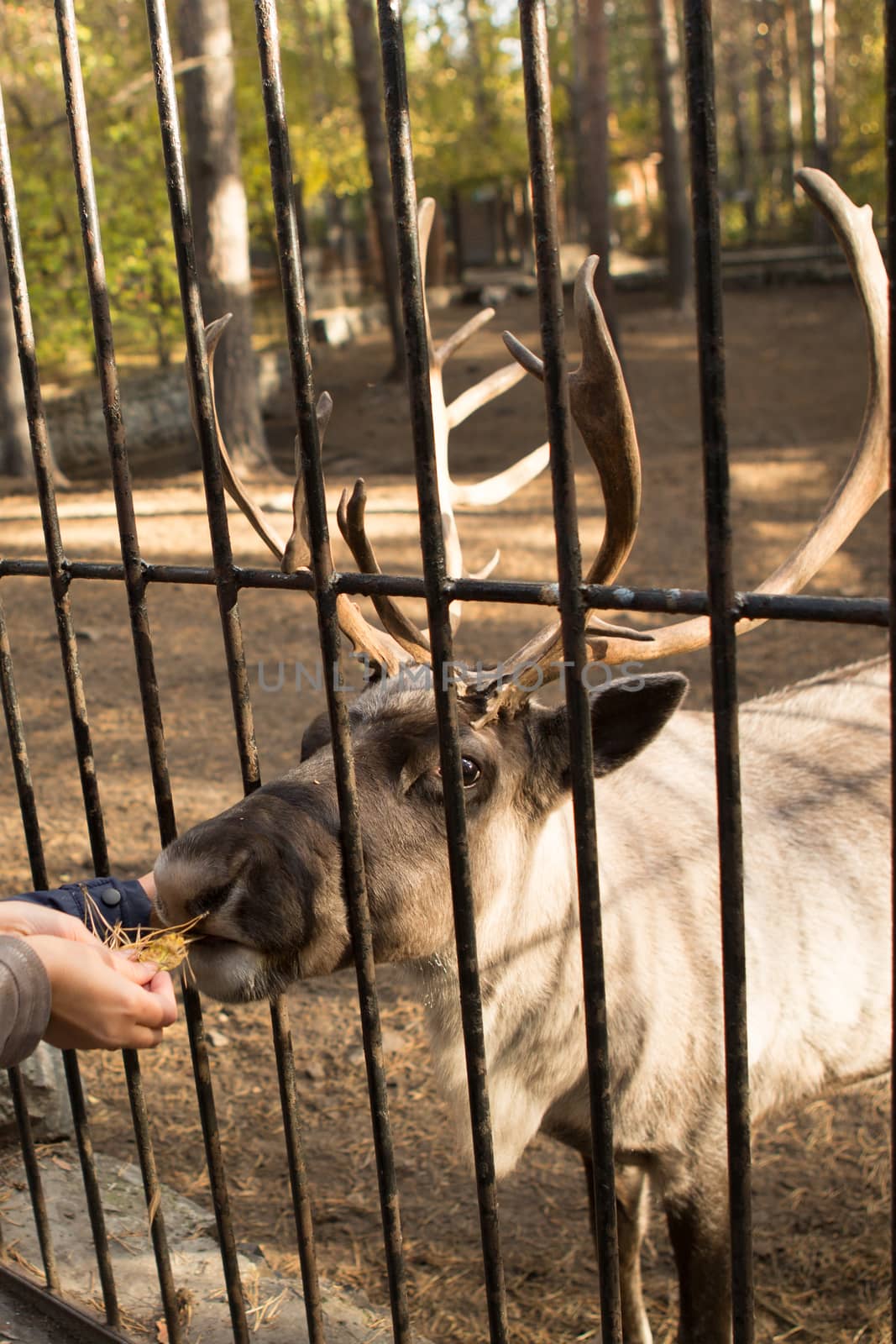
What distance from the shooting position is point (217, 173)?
31.3 feet

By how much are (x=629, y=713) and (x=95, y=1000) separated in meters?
1.00

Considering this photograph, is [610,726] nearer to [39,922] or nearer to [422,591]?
[422,591]

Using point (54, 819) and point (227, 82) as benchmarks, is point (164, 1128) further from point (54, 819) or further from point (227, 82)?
point (227, 82)

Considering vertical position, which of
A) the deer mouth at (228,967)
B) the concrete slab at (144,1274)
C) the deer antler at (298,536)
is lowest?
the concrete slab at (144,1274)

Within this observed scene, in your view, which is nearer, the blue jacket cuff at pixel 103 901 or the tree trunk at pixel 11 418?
the blue jacket cuff at pixel 103 901

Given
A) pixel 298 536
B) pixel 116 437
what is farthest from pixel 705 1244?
pixel 116 437

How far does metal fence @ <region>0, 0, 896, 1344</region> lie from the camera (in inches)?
47.5

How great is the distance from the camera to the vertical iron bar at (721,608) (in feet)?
3.69

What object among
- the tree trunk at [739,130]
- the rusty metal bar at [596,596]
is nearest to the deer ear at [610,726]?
the rusty metal bar at [596,596]

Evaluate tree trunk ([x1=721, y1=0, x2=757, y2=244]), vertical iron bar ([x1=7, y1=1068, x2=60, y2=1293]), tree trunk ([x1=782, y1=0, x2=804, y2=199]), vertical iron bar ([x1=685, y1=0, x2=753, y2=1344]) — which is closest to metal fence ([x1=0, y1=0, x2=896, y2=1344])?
vertical iron bar ([x1=685, y1=0, x2=753, y2=1344])

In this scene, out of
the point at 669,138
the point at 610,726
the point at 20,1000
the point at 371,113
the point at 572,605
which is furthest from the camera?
the point at 669,138

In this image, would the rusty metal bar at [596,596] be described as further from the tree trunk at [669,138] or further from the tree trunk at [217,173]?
the tree trunk at [669,138]

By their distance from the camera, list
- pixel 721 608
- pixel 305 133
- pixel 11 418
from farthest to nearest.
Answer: pixel 305 133
pixel 11 418
pixel 721 608

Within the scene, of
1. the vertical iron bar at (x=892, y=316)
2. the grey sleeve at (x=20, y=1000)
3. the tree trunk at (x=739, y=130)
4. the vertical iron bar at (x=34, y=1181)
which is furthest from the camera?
the tree trunk at (x=739, y=130)
